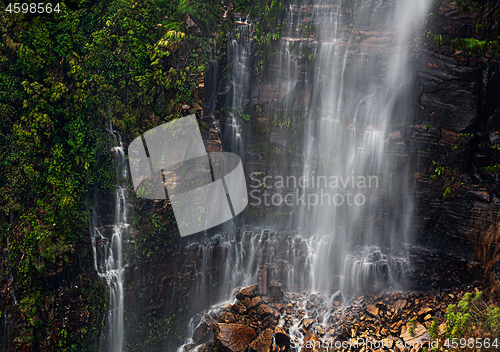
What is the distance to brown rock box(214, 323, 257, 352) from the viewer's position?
10.2 m

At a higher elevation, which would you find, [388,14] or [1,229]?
[388,14]

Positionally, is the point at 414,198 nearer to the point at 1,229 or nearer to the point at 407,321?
the point at 407,321

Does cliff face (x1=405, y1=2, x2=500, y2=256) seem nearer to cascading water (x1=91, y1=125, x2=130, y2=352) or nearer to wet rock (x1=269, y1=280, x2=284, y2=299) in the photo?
wet rock (x1=269, y1=280, x2=284, y2=299)

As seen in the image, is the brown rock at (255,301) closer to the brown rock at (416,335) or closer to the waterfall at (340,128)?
the waterfall at (340,128)

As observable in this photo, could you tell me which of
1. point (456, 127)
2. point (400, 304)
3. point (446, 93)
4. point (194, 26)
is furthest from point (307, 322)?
point (194, 26)

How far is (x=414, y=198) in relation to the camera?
13.8m

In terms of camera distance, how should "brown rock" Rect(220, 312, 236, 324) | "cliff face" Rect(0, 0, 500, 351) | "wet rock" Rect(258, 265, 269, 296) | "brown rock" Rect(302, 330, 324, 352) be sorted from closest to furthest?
"brown rock" Rect(302, 330, 324, 352) < "brown rock" Rect(220, 312, 236, 324) < "cliff face" Rect(0, 0, 500, 351) < "wet rock" Rect(258, 265, 269, 296)

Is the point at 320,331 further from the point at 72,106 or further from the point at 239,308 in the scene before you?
the point at 72,106

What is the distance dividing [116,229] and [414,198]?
1317 cm

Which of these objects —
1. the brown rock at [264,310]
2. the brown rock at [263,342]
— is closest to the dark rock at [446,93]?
the brown rock at [264,310]

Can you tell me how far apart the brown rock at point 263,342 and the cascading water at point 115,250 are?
19.4 ft

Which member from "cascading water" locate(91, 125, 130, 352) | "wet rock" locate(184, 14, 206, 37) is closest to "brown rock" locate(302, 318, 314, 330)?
"cascading water" locate(91, 125, 130, 352)

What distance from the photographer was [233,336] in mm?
10445

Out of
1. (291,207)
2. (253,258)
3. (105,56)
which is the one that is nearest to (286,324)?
(253,258)
